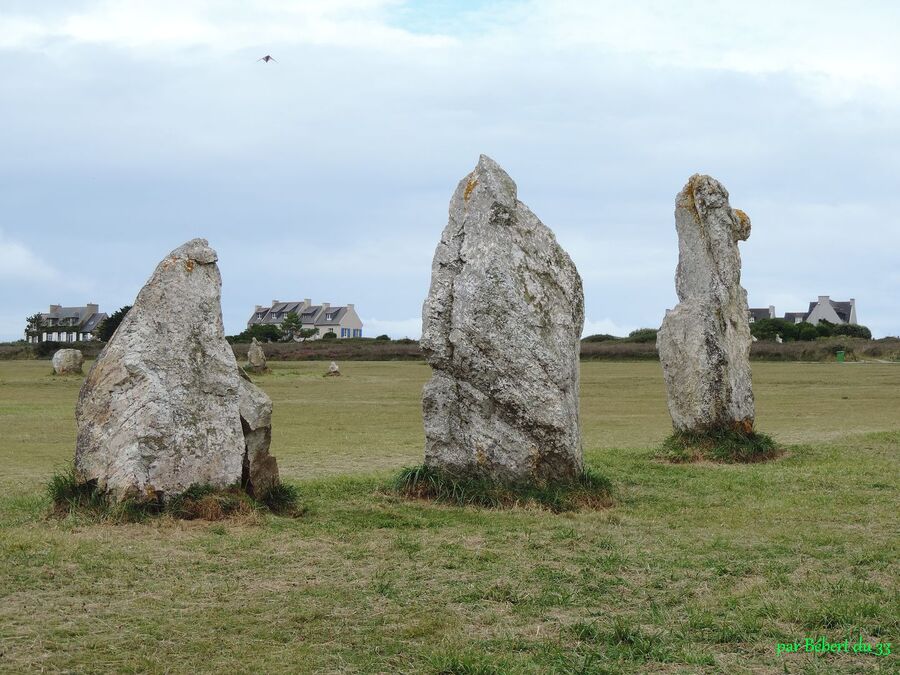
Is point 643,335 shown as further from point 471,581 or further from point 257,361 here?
point 471,581

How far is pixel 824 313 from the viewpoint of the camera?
332 feet

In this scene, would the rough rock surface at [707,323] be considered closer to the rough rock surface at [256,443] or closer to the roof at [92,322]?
the rough rock surface at [256,443]

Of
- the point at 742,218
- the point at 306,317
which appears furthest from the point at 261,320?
the point at 742,218

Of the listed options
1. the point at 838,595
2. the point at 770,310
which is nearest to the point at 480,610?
the point at 838,595

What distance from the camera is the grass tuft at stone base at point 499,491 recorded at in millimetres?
11594

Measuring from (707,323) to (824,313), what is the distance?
89.9 meters

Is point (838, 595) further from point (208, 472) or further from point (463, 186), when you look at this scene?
point (463, 186)

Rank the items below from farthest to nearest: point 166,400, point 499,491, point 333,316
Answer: point 333,316
point 499,491
point 166,400

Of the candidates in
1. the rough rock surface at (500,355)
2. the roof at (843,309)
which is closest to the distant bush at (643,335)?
the roof at (843,309)

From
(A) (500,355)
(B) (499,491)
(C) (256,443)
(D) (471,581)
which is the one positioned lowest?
(D) (471,581)

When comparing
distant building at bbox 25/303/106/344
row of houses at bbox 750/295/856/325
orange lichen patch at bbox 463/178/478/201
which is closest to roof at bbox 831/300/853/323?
row of houses at bbox 750/295/856/325

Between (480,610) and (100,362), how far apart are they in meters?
5.36

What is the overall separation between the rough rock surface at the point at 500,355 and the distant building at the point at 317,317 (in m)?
90.4

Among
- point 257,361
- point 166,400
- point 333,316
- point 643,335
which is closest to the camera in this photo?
point 166,400
